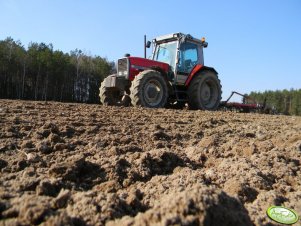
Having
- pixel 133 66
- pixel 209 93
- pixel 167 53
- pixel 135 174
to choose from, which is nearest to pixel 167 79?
pixel 133 66

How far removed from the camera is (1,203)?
203 cm

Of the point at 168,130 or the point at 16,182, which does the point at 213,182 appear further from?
the point at 168,130

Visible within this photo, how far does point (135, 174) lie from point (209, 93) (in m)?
8.53

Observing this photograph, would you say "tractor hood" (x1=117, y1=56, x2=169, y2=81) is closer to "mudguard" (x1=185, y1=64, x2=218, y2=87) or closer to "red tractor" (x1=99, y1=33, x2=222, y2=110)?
"red tractor" (x1=99, y1=33, x2=222, y2=110)

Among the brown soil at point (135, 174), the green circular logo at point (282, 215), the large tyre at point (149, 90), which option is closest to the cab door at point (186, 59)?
the large tyre at point (149, 90)

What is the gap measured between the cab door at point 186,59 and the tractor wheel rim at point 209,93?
2.19 ft

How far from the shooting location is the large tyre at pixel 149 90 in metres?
8.66

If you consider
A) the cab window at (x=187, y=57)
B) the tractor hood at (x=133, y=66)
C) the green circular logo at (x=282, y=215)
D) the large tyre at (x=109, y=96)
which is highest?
the cab window at (x=187, y=57)

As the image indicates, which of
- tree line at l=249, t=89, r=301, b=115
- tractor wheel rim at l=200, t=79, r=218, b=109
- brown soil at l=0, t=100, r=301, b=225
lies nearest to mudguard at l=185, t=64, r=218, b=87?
tractor wheel rim at l=200, t=79, r=218, b=109

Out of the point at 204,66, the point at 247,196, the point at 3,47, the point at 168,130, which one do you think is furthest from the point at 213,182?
the point at 3,47

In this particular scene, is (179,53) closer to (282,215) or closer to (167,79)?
(167,79)

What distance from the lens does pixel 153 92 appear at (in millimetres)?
9141

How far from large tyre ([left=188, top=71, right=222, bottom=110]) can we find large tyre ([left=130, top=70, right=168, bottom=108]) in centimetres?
119

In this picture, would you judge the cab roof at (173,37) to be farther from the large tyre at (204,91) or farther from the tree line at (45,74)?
the tree line at (45,74)
